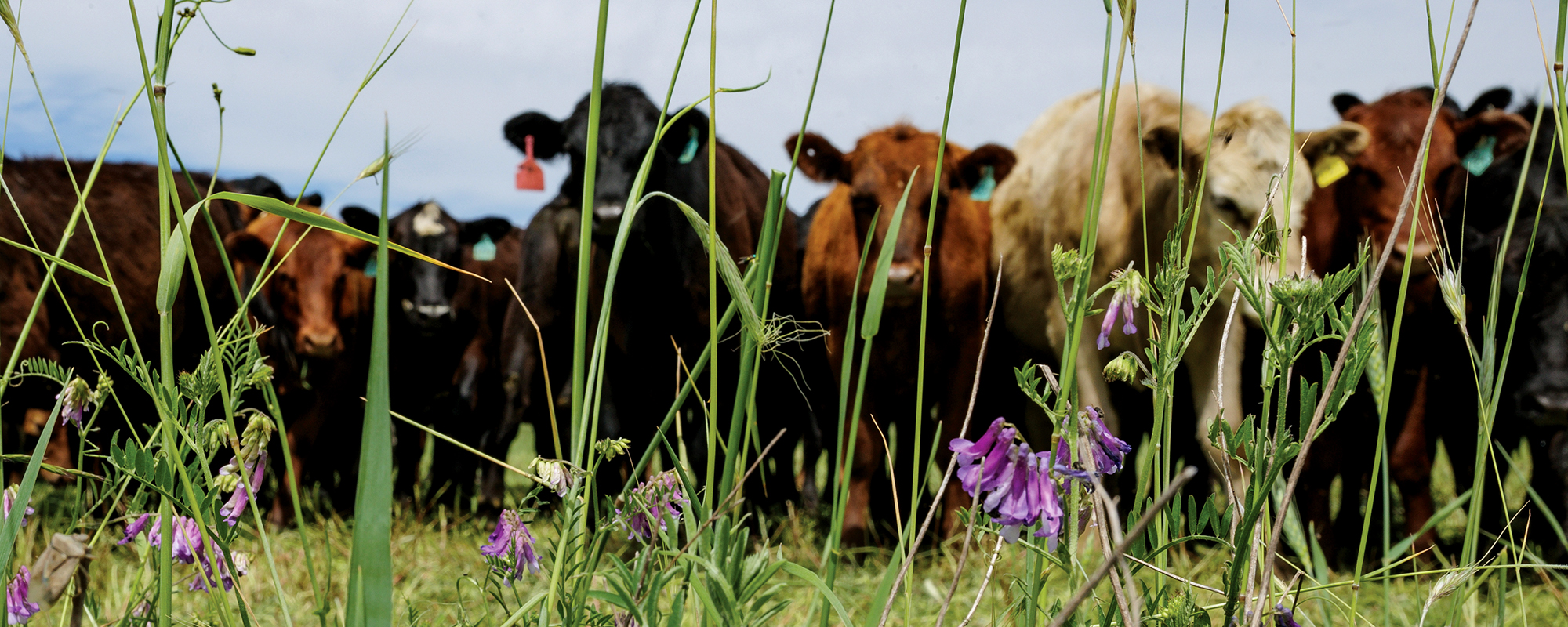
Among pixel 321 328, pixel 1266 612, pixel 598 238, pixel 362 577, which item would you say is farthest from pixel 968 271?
pixel 362 577

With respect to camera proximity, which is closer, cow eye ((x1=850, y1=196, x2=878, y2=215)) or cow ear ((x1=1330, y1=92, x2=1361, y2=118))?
cow eye ((x1=850, y1=196, x2=878, y2=215))

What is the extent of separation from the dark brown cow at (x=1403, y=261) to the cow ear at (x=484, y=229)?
13.4 ft

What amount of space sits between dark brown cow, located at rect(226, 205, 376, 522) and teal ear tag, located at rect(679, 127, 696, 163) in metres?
1.97

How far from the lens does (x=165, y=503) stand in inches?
32.1

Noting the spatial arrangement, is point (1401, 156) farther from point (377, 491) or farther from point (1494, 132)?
point (377, 491)

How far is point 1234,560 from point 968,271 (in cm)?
353

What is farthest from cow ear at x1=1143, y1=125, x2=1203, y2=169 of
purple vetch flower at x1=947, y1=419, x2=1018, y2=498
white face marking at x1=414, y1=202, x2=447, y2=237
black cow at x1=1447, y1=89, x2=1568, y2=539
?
white face marking at x1=414, y1=202, x2=447, y2=237

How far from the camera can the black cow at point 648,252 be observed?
424 cm

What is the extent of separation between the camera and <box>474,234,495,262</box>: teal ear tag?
5738mm

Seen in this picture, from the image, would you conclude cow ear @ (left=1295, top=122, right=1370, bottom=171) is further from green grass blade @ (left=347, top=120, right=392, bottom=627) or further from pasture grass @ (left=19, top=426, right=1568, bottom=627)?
green grass blade @ (left=347, top=120, right=392, bottom=627)

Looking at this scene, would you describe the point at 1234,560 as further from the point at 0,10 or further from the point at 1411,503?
the point at 1411,503

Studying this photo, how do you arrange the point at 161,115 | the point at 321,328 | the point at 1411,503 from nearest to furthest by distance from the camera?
1. the point at 161,115
2. the point at 1411,503
3. the point at 321,328

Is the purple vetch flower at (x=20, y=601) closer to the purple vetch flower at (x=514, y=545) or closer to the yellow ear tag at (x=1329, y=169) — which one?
the purple vetch flower at (x=514, y=545)

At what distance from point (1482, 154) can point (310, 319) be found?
5.03 meters
